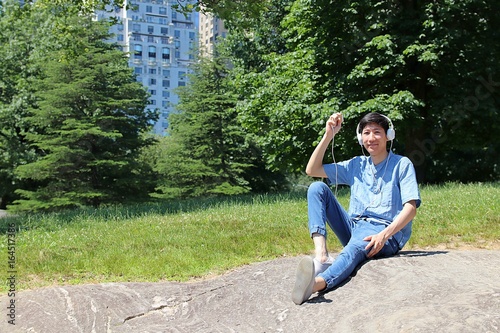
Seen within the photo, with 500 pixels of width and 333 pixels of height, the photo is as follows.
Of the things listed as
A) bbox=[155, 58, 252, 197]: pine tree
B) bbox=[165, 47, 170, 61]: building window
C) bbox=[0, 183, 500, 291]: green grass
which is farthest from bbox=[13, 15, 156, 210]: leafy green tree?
bbox=[165, 47, 170, 61]: building window

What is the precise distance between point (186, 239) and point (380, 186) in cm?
395

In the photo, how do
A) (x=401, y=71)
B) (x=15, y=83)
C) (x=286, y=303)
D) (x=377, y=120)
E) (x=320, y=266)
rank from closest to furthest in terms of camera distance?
(x=320, y=266)
(x=286, y=303)
(x=377, y=120)
(x=401, y=71)
(x=15, y=83)

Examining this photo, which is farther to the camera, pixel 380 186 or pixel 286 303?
pixel 380 186

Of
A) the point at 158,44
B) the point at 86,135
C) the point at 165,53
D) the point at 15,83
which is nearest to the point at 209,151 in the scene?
the point at 86,135

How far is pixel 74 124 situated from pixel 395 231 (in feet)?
78.6

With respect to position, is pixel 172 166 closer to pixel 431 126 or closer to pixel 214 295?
pixel 431 126

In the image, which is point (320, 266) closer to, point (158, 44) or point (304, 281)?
point (304, 281)

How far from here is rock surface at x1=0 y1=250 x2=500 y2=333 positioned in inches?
161

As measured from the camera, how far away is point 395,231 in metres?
4.87

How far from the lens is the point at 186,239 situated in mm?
8398

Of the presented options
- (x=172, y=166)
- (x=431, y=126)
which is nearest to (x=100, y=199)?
(x=172, y=166)

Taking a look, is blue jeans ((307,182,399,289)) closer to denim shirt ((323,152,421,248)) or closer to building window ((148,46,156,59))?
denim shirt ((323,152,421,248))

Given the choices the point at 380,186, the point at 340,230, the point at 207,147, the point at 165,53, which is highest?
the point at 165,53

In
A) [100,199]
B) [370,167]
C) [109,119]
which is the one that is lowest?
[100,199]
